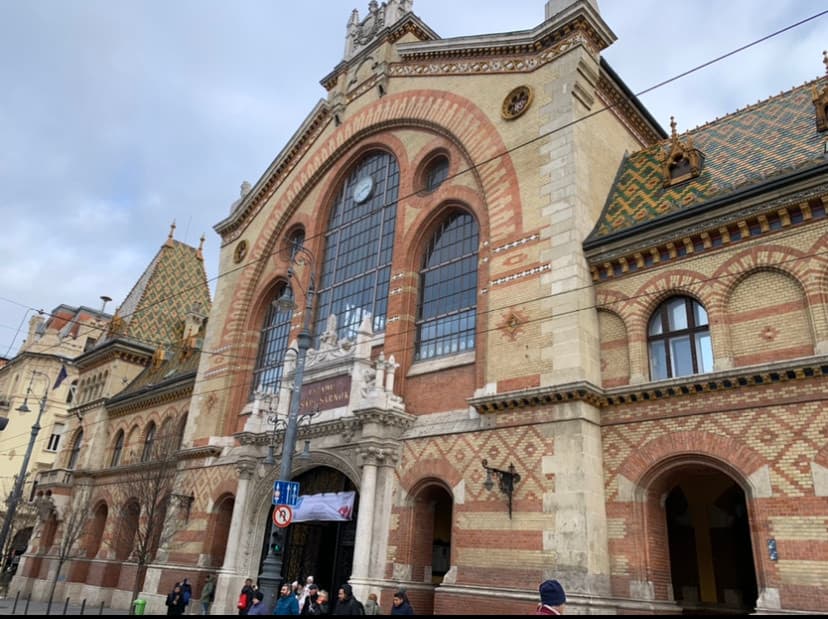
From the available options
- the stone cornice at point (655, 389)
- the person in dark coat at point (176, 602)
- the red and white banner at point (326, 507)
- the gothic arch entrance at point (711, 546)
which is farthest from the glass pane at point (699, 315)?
the person in dark coat at point (176, 602)

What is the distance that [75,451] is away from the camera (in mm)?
37000

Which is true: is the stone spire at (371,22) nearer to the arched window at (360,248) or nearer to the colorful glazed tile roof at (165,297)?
the arched window at (360,248)

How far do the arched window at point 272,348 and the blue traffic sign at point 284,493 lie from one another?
10785 millimetres

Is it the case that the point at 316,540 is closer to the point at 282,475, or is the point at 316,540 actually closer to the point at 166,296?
the point at 282,475

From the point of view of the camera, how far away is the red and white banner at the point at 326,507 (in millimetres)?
19594

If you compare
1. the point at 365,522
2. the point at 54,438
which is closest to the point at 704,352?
the point at 365,522

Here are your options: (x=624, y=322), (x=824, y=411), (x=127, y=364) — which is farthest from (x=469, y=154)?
(x=127, y=364)

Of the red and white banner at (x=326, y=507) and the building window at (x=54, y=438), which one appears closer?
the red and white banner at (x=326, y=507)

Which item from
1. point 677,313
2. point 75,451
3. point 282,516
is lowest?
point 282,516

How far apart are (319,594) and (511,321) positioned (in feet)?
26.2

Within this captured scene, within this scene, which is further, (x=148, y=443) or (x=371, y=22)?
(x=148, y=443)

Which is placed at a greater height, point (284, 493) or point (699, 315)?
point (699, 315)

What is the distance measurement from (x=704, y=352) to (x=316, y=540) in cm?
1360

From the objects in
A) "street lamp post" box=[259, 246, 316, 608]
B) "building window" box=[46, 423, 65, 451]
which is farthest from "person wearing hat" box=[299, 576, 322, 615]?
"building window" box=[46, 423, 65, 451]
